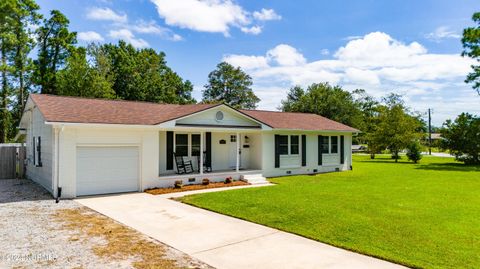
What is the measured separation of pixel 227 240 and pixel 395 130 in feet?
90.7

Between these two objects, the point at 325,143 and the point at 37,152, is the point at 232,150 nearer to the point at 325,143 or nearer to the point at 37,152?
the point at 325,143

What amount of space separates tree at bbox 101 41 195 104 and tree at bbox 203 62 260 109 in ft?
29.3

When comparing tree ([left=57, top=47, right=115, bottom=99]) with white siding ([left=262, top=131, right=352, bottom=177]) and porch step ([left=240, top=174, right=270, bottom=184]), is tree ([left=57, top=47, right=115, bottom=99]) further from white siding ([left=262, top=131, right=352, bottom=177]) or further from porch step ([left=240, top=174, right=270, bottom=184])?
porch step ([left=240, top=174, right=270, bottom=184])

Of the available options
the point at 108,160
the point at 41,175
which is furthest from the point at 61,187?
the point at 41,175

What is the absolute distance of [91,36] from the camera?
33.9 meters

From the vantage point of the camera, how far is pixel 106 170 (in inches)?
438

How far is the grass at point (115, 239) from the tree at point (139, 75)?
2929 centimetres

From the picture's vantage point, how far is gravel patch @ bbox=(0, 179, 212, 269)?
4.88 meters

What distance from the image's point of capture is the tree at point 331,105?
48469mm

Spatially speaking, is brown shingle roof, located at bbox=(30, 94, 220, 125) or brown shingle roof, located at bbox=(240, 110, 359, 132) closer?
brown shingle roof, located at bbox=(30, 94, 220, 125)

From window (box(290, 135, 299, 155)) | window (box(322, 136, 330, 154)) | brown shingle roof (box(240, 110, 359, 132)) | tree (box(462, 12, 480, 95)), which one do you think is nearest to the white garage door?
brown shingle roof (box(240, 110, 359, 132))

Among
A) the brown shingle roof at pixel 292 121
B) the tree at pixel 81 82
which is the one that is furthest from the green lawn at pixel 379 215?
the tree at pixel 81 82

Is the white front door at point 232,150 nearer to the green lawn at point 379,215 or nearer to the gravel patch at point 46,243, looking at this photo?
the green lawn at point 379,215

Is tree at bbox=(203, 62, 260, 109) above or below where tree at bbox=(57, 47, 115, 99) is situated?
above
